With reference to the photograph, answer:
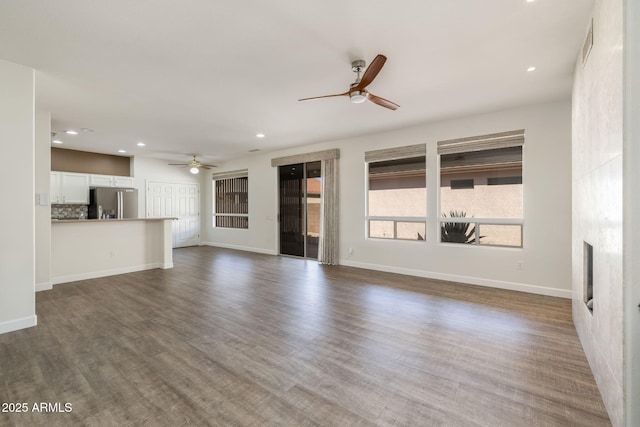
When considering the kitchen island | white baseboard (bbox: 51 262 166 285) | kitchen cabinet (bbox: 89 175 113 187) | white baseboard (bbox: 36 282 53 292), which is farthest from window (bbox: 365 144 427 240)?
kitchen cabinet (bbox: 89 175 113 187)

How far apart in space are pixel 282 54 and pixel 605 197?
2847 mm

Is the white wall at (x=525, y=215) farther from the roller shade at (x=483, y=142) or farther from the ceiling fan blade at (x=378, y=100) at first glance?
the ceiling fan blade at (x=378, y=100)

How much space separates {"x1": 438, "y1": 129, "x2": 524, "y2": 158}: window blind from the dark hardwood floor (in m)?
2.32

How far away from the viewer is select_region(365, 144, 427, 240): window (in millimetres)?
5461

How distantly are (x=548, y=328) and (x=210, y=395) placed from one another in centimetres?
337

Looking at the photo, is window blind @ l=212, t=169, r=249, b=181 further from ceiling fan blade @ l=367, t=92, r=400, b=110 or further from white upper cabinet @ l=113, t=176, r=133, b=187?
ceiling fan blade @ l=367, t=92, r=400, b=110

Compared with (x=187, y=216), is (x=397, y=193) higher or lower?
higher

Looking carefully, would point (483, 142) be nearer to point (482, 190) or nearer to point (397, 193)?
point (482, 190)

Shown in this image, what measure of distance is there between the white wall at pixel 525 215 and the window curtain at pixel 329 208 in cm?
15

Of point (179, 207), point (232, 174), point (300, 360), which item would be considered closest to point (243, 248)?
point (232, 174)

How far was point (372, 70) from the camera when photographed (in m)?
2.74

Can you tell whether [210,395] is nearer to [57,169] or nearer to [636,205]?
[636,205]

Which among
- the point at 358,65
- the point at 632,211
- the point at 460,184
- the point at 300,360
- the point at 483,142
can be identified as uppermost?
the point at 358,65

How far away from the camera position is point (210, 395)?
6.48 ft
